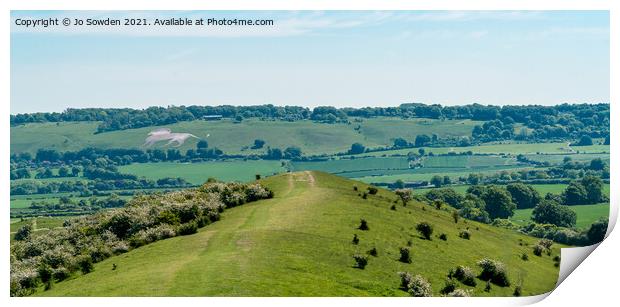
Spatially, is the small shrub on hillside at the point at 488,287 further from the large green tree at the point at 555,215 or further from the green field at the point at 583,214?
the large green tree at the point at 555,215

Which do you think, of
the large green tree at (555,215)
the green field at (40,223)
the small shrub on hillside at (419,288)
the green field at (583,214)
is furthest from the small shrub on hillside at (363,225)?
the large green tree at (555,215)

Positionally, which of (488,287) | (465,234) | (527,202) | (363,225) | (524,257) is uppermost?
(363,225)

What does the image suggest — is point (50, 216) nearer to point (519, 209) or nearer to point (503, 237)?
point (519, 209)

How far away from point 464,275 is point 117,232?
36.8m

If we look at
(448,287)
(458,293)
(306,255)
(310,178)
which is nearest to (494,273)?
(448,287)

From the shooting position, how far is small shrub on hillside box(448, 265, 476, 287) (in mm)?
76938

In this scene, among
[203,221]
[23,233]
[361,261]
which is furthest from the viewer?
[23,233]

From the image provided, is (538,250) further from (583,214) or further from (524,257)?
(583,214)

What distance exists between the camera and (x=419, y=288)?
7150 centimetres

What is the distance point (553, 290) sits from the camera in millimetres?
80250

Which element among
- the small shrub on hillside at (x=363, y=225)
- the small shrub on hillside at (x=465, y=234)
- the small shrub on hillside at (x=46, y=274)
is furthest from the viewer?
the small shrub on hillside at (x=465, y=234)

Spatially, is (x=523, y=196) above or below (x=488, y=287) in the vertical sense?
above

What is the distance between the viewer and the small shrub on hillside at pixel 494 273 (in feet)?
261

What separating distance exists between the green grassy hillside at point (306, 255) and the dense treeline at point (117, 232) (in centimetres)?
209
